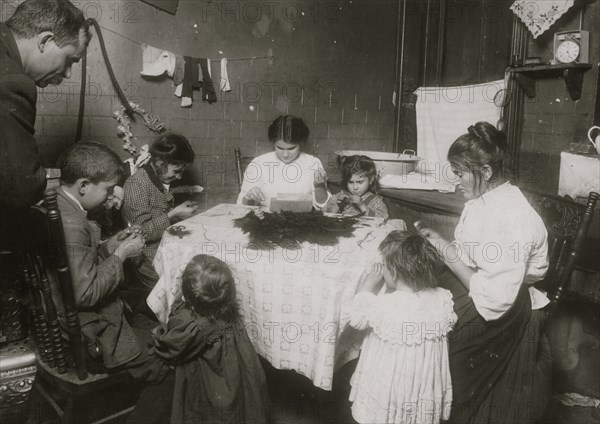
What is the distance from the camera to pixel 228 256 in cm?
251

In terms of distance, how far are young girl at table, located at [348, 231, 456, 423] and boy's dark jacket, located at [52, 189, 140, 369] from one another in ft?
3.41

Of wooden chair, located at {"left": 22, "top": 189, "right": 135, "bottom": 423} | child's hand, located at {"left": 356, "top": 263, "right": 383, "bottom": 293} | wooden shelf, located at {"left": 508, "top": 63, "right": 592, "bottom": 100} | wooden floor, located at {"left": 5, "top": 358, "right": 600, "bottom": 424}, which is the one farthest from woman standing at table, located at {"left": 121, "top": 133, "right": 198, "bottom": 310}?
wooden shelf, located at {"left": 508, "top": 63, "right": 592, "bottom": 100}

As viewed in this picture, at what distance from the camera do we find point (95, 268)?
2.40 metres

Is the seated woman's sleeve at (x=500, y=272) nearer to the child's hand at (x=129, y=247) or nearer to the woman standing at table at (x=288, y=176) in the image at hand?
the child's hand at (x=129, y=247)

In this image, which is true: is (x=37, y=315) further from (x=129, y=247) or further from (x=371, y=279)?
(x=371, y=279)

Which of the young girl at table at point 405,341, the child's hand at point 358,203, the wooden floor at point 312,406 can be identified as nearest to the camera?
the young girl at table at point 405,341

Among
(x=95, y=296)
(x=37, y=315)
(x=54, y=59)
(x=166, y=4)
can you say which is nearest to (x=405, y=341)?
(x=95, y=296)

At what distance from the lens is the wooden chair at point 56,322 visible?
2.05 m

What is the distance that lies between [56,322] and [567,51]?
3632 millimetres

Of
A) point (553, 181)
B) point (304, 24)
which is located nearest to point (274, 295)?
point (553, 181)

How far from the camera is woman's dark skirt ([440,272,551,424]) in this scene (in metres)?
2.40

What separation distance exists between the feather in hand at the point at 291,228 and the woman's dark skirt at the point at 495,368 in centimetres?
72

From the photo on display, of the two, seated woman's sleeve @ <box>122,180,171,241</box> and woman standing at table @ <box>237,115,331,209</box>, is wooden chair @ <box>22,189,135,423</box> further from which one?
woman standing at table @ <box>237,115,331,209</box>

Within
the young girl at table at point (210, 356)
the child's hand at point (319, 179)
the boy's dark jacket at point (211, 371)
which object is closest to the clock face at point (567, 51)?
the child's hand at point (319, 179)
